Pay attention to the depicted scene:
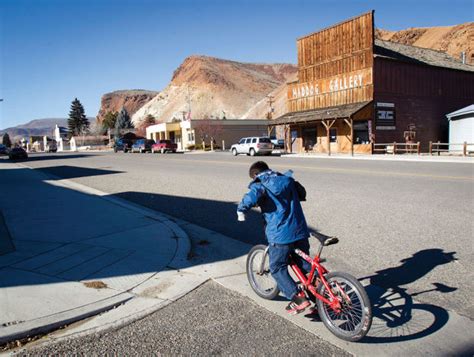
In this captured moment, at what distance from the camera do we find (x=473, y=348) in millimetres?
3395

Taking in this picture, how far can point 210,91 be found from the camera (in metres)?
135

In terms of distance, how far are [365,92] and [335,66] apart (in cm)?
437

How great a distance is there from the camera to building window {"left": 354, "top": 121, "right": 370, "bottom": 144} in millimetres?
32875

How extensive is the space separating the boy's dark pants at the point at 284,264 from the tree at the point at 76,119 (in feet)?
486

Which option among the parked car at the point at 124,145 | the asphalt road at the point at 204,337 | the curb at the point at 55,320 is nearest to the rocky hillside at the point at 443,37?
the parked car at the point at 124,145

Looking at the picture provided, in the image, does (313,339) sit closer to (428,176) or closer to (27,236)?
(27,236)

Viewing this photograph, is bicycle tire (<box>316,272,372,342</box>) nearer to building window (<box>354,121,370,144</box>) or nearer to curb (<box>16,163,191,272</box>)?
curb (<box>16,163,191,272</box>)

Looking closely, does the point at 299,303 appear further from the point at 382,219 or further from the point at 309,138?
the point at 309,138

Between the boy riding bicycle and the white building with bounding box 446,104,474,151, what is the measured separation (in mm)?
30939

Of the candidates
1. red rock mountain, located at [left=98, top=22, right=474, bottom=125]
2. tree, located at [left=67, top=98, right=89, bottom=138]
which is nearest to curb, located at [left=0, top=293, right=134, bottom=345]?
red rock mountain, located at [left=98, top=22, right=474, bottom=125]

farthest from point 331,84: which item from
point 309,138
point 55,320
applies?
point 55,320

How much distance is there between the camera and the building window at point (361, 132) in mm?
32875

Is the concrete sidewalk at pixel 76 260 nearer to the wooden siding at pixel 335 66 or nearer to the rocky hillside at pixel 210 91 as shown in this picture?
the wooden siding at pixel 335 66

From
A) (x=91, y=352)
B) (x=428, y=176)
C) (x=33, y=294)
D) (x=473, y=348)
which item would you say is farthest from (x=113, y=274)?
(x=428, y=176)
